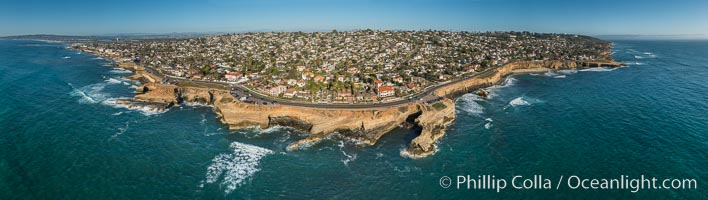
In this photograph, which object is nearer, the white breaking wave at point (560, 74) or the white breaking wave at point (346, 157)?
the white breaking wave at point (346, 157)

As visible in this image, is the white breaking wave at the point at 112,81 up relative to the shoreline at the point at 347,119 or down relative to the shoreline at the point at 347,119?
up

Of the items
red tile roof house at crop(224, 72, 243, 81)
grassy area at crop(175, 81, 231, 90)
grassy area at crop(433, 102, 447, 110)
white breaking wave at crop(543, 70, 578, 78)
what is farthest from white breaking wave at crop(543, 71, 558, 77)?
grassy area at crop(175, 81, 231, 90)

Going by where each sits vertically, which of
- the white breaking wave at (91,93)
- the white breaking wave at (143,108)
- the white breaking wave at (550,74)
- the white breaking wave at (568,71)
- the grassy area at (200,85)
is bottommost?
the white breaking wave at (143,108)

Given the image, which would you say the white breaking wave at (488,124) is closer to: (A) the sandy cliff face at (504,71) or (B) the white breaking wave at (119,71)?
(A) the sandy cliff face at (504,71)

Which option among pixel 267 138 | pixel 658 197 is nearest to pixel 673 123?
pixel 658 197

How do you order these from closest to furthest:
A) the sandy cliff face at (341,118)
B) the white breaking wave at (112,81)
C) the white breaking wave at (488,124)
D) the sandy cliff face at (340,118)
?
the sandy cliff face at (341,118) → the sandy cliff face at (340,118) → the white breaking wave at (488,124) → the white breaking wave at (112,81)

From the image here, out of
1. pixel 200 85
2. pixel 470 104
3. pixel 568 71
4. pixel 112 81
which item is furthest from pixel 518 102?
pixel 112 81

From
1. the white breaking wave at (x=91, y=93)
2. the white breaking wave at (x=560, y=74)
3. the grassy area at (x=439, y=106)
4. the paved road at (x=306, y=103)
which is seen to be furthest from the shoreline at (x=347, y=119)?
the white breaking wave at (x=560, y=74)
